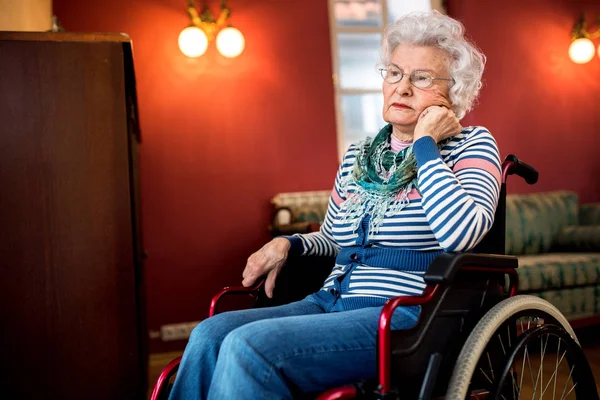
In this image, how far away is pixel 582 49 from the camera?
181 inches

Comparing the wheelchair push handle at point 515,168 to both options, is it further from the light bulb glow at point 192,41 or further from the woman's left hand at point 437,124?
the light bulb glow at point 192,41

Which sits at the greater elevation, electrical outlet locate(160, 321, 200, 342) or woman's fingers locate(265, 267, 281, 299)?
woman's fingers locate(265, 267, 281, 299)

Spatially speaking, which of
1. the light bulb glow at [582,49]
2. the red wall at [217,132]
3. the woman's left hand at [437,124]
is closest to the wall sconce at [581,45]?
the light bulb glow at [582,49]

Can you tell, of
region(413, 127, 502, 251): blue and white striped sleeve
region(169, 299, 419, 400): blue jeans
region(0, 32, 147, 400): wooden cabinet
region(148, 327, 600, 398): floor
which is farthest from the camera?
region(148, 327, 600, 398): floor

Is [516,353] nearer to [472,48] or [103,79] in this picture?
[472,48]

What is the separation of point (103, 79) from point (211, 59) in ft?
6.67

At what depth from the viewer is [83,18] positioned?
3.55m

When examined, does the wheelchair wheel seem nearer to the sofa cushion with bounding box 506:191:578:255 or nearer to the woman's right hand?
the woman's right hand

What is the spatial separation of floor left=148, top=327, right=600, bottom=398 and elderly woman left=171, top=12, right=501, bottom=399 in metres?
1.73

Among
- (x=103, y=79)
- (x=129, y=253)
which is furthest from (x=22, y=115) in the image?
(x=129, y=253)

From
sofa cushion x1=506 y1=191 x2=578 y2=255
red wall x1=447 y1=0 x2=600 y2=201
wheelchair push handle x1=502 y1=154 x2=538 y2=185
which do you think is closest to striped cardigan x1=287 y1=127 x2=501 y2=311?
wheelchair push handle x1=502 y1=154 x2=538 y2=185

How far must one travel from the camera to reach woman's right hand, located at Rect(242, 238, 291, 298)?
1.57 m

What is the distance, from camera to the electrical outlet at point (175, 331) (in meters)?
3.71

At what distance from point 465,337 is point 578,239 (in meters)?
2.89
